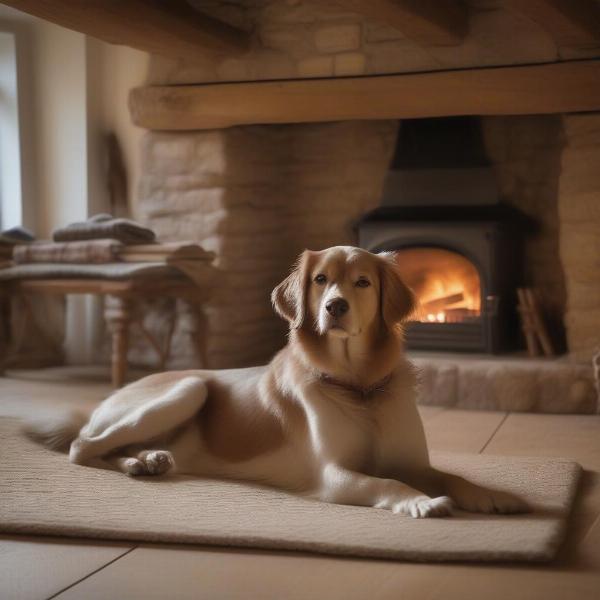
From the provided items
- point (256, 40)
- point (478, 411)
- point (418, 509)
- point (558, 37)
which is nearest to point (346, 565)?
point (418, 509)

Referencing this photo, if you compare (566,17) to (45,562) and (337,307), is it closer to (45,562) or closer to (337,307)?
(337,307)

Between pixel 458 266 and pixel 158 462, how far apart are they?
99.4 inches

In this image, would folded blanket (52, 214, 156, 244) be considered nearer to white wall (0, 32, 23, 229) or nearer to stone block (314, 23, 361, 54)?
white wall (0, 32, 23, 229)

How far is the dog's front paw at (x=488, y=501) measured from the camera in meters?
2.54

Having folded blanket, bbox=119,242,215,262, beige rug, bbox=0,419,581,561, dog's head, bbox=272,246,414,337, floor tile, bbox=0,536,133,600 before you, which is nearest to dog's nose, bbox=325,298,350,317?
dog's head, bbox=272,246,414,337

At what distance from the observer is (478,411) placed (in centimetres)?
441

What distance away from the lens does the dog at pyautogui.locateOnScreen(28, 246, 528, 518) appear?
263cm

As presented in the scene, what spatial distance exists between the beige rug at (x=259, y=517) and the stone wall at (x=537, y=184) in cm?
210

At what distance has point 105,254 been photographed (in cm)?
468

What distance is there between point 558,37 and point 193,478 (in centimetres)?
254

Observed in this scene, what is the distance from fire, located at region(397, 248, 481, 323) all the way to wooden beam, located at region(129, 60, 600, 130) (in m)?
0.80

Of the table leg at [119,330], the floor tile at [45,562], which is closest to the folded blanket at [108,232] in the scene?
the table leg at [119,330]

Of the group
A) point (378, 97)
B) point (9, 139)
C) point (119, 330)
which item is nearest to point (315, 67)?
point (378, 97)

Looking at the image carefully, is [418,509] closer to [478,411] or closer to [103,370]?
[478,411]
